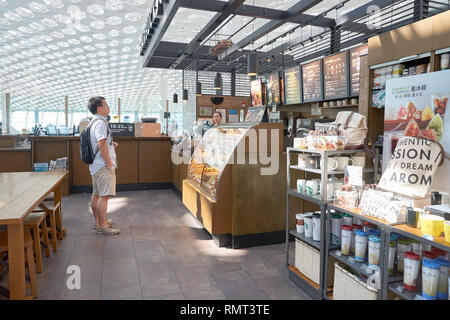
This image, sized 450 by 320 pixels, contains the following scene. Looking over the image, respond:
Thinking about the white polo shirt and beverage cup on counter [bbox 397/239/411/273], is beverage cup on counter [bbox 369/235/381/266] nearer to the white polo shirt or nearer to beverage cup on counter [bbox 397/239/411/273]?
beverage cup on counter [bbox 397/239/411/273]

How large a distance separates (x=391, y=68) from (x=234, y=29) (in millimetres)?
5371

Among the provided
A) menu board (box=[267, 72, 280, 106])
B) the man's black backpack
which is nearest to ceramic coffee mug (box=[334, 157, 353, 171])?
the man's black backpack

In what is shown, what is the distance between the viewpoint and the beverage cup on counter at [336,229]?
245 centimetres

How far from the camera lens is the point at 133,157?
23.7ft

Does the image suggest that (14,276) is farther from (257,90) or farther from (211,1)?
(257,90)

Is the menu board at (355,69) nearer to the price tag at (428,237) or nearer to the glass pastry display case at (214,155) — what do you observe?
the glass pastry display case at (214,155)

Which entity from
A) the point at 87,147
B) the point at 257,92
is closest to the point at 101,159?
the point at 87,147

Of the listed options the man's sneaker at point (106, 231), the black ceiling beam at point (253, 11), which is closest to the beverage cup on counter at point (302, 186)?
the man's sneaker at point (106, 231)

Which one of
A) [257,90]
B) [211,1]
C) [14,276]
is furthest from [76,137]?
[14,276]

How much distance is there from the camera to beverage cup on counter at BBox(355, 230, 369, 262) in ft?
7.00

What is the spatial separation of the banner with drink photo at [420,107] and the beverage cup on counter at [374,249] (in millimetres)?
739

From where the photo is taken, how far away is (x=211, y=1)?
214 inches

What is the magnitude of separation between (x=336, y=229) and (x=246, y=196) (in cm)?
134
